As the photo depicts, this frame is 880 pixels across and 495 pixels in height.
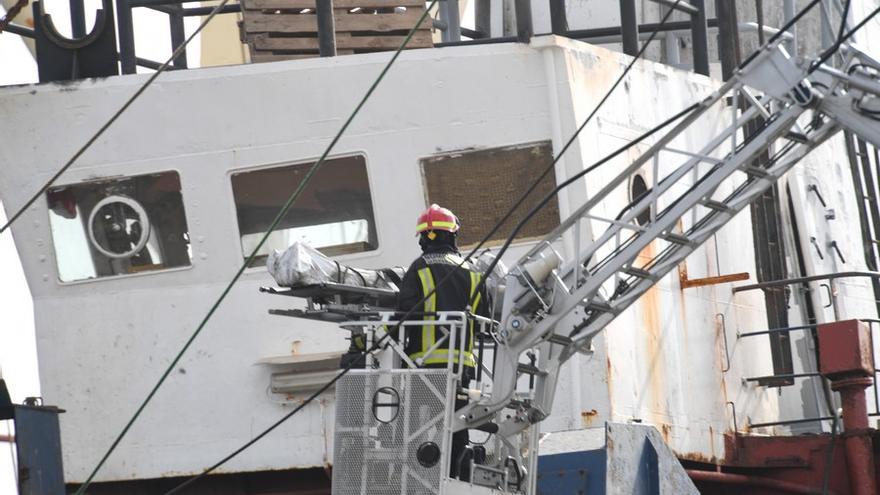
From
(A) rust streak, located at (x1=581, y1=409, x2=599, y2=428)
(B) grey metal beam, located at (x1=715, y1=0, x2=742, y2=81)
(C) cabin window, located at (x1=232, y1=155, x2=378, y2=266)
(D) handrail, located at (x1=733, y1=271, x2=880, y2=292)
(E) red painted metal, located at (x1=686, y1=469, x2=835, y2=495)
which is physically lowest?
(E) red painted metal, located at (x1=686, y1=469, x2=835, y2=495)

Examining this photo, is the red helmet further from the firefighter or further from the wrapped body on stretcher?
the wrapped body on stretcher

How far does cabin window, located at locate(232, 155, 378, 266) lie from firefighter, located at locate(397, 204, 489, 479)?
243 centimetres

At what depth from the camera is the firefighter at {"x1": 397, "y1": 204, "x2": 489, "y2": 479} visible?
10.7m

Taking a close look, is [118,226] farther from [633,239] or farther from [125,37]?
[633,239]

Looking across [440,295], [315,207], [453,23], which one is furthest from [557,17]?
[440,295]

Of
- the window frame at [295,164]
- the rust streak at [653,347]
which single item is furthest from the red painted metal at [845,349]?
the window frame at [295,164]

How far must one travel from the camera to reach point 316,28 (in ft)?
46.9

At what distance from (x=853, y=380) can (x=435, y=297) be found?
A: 4708mm

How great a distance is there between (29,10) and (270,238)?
4084mm

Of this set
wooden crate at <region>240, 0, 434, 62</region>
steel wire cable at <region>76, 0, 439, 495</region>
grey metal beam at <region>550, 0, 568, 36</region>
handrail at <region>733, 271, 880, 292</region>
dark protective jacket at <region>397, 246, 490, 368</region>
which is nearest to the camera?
dark protective jacket at <region>397, 246, 490, 368</region>

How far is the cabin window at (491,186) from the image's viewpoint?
13438 mm

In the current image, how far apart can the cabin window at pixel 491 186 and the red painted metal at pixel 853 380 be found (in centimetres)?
260

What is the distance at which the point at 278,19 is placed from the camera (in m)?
14.2

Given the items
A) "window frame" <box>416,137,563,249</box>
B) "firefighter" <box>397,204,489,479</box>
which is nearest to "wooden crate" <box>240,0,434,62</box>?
"window frame" <box>416,137,563,249</box>
